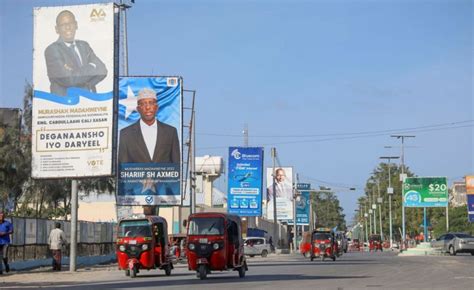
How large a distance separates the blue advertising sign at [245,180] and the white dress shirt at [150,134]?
18.7 meters

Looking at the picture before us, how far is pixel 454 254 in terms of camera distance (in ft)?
180

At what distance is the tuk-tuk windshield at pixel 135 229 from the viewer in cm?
2691

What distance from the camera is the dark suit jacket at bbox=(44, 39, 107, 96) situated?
30.8 meters

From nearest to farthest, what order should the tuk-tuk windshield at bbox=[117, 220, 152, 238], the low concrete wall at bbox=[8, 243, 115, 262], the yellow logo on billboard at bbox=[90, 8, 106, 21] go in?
the tuk-tuk windshield at bbox=[117, 220, 152, 238]
the low concrete wall at bbox=[8, 243, 115, 262]
the yellow logo on billboard at bbox=[90, 8, 106, 21]

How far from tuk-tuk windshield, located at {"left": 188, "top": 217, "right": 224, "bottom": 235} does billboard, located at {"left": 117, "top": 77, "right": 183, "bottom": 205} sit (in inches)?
572

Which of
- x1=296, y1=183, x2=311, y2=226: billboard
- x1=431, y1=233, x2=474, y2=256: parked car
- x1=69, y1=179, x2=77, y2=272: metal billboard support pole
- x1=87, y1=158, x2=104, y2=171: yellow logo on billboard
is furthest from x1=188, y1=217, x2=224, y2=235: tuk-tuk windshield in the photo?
x1=296, y1=183, x2=311, y2=226: billboard

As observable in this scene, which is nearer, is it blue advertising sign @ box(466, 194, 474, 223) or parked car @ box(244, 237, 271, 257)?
parked car @ box(244, 237, 271, 257)

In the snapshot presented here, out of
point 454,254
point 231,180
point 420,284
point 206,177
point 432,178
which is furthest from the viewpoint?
A: point 206,177

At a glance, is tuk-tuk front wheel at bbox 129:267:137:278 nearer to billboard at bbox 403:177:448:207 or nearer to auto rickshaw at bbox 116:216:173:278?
auto rickshaw at bbox 116:216:173:278

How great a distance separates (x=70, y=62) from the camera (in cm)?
3103

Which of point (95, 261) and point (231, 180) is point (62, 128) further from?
point (231, 180)

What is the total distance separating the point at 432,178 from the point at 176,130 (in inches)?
1441

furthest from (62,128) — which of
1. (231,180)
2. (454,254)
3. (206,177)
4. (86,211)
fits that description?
(206,177)

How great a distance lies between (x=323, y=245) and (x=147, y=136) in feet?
43.7
